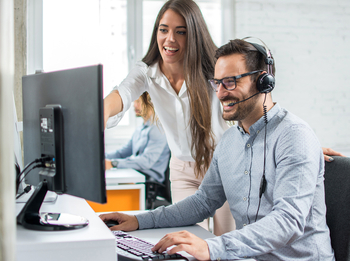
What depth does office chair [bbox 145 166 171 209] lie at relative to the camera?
2732 millimetres

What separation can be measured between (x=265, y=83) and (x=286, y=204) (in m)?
0.44

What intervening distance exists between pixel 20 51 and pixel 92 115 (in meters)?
1.92

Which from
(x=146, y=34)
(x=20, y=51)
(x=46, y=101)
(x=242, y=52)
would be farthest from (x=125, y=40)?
(x=46, y=101)

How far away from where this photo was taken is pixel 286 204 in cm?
94

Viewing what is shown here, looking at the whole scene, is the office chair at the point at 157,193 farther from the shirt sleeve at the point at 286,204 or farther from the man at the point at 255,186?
the shirt sleeve at the point at 286,204

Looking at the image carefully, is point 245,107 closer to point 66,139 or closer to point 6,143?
point 66,139

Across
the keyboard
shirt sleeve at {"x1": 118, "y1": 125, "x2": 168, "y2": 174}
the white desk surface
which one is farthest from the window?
the keyboard

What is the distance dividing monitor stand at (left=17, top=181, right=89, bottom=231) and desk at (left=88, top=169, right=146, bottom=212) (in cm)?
155

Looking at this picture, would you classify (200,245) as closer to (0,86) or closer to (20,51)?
(0,86)

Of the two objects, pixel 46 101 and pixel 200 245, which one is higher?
pixel 46 101

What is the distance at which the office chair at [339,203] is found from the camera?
103 cm

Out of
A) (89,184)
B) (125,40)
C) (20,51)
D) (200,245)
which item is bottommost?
(200,245)

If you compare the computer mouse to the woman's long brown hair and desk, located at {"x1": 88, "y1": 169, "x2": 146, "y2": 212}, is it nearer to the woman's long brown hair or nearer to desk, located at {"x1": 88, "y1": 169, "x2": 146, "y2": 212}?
the woman's long brown hair

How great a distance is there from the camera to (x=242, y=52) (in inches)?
48.4
